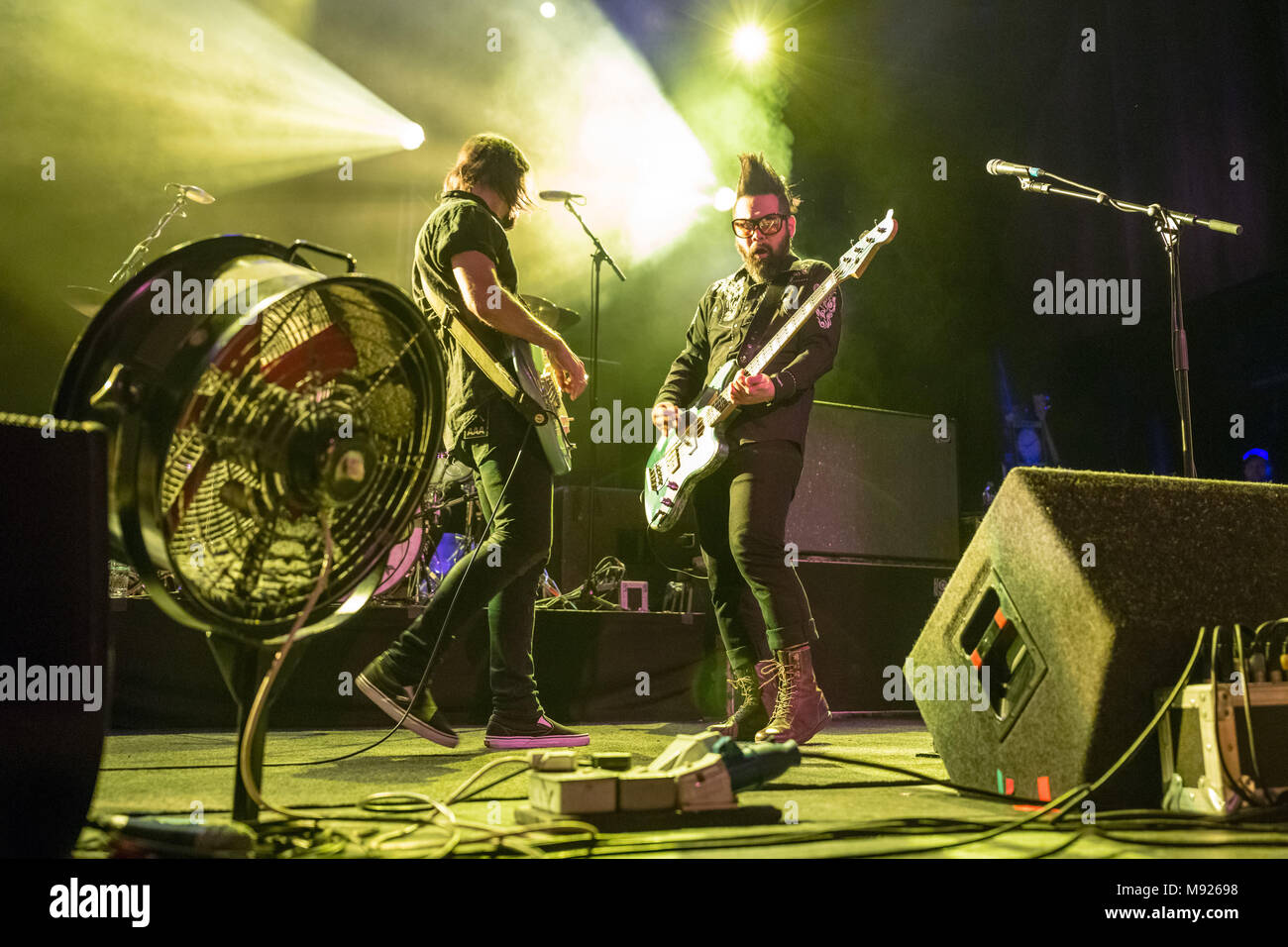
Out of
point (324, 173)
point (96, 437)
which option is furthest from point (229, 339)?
point (324, 173)

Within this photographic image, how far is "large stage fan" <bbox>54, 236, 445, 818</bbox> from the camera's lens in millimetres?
1307

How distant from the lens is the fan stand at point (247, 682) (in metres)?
1.54

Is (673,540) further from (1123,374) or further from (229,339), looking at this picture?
(1123,374)

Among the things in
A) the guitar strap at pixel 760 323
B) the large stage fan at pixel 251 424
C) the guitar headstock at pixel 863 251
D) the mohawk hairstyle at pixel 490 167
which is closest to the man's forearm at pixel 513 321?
the mohawk hairstyle at pixel 490 167

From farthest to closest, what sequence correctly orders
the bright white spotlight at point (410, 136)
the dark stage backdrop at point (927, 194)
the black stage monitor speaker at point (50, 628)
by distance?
the bright white spotlight at point (410, 136), the dark stage backdrop at point (927, 194), the black stage monitor speaker at point (50, 628)

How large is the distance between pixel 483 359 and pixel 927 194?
5013mm

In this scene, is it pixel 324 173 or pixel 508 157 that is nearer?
pixel 508 157

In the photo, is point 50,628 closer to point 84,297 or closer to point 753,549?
point 753,549

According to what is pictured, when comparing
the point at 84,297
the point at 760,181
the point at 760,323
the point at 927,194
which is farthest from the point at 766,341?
the point at 927,194

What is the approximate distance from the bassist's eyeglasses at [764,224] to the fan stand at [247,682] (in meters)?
2.40

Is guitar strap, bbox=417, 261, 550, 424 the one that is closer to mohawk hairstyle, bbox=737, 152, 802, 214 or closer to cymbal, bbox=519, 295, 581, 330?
mohawk hairstyle, bbox=737, 152, 802, 214

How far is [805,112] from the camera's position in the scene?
7.16 meters

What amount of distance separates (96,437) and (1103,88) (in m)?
6.97

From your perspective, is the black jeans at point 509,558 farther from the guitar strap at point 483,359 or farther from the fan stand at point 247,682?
the fan stand at point 247,682
